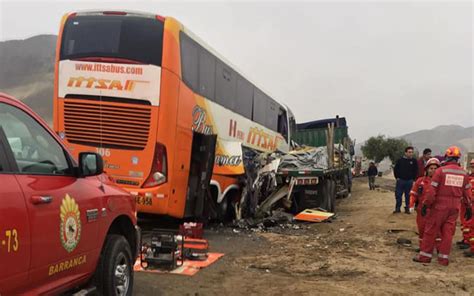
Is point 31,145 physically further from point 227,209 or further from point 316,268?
point 227,209

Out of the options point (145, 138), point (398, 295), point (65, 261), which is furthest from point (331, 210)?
point (65, 261)

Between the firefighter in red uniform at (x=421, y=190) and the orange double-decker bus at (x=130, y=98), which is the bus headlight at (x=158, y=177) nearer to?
the orange double-decker bus at (x=130, y=98)

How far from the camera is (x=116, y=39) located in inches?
327

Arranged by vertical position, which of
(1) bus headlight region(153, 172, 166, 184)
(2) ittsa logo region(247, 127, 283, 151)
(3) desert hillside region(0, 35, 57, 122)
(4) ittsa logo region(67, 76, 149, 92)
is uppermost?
(3) desert hillside region(0, 35, 57, 122)

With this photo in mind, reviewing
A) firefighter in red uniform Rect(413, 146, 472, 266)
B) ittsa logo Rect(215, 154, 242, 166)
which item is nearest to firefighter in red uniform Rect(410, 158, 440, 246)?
firefighter in red uniform Rect(413, 146, 472, 266)

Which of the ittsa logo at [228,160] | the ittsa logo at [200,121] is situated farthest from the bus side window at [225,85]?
the ittsa logo at [228,160]

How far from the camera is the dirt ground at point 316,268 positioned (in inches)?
221

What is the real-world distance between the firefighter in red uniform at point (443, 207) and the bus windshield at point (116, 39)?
5.07 metres

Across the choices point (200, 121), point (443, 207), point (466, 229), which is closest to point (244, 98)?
point (200, 121)

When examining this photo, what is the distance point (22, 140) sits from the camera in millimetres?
3318

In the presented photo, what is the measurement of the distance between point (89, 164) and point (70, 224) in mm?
534

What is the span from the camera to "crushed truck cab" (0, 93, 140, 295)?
2867mm

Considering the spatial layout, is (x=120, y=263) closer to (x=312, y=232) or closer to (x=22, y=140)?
(x=22, y=140)

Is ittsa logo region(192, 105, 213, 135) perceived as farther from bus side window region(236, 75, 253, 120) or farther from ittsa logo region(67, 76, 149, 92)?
bus side window region(236, 75, 253, 120)
